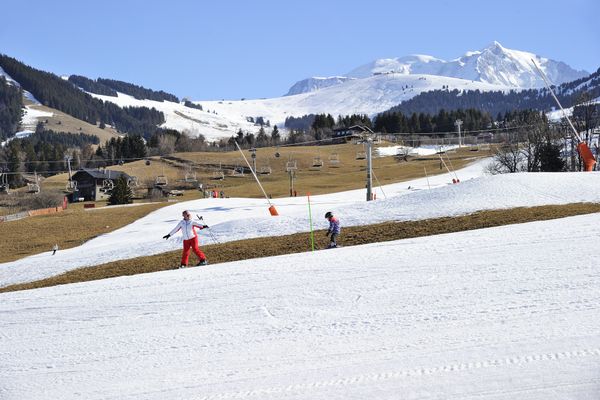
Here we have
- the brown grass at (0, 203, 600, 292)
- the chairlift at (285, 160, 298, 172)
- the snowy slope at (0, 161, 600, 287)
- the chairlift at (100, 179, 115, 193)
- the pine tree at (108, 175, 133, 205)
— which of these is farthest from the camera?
the chairlift at (100, 179, 115, 193)

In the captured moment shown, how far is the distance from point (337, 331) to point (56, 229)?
173 ft

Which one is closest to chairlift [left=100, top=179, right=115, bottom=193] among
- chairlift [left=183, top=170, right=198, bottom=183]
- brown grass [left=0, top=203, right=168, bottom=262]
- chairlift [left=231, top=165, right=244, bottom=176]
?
chairlift [left=183, top=170, right=198, bottom=183]

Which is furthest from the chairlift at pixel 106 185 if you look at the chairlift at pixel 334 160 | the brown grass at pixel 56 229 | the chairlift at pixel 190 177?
the brown grass at pixel 56 229

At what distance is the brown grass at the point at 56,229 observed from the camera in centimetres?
4950

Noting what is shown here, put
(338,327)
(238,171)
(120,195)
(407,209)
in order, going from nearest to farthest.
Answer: (338,327) < (407,209) < (120,195) < (238,171)

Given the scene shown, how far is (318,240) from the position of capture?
28000mm

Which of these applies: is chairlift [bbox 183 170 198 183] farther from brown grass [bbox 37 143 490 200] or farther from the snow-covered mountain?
the snow-covered mountain

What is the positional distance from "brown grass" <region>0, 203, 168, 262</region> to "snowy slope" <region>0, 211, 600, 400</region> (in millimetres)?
31657

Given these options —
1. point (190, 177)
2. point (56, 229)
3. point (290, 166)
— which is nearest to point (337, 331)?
point (56, 229)

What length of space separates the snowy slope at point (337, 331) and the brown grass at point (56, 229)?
31657 millimetres

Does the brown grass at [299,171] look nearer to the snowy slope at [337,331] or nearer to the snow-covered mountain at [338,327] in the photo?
the snow-covered mountain at [338,327]

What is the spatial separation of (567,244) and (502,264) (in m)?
2.87

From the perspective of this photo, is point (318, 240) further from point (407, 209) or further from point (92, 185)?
point (92, 185)

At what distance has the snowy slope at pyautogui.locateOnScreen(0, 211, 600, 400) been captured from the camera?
1024cm
